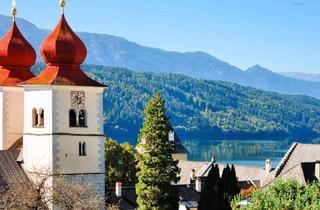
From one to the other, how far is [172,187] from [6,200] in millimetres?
12262

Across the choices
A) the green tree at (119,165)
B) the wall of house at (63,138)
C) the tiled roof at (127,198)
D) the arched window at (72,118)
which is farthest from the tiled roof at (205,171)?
the arched window at (72,118)

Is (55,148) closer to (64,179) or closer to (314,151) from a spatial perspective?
(64,179)

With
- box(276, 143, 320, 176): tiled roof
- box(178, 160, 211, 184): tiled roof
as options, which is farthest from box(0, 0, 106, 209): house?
box(178, 160, 211, 184): tiled roof

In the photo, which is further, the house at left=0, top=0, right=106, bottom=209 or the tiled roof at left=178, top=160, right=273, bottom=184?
the tiled roof at left=178, top=160, right=273, bottom=184

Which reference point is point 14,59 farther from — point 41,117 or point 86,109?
point 86,109

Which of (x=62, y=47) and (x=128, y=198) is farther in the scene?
(x=128, y=198)

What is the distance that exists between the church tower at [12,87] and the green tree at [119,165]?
18.2m

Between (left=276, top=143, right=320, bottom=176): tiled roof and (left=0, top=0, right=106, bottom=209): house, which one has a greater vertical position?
(left=0, top=0, right=106, bottom=209): house

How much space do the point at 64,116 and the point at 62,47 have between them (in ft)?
12.0

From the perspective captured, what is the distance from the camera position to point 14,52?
5103 centimetres

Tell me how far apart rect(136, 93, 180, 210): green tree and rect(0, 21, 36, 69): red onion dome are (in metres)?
9.49

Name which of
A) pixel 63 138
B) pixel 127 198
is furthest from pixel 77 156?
pixel 127 198

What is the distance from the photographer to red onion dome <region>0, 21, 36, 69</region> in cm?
5091

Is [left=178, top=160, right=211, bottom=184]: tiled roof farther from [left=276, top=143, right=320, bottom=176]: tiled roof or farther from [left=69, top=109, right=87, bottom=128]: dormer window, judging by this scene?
[left=69, top=109, right=87, bottom=128]: dormer window
